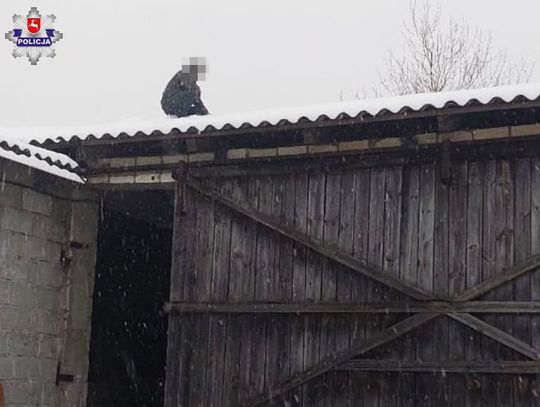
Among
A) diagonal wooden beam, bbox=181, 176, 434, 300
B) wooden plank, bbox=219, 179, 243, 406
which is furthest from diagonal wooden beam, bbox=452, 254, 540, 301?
wooden plank, bbox=219, 179, 243, 406

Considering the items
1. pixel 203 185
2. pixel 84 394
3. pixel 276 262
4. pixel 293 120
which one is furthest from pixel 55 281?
pixel 293 120

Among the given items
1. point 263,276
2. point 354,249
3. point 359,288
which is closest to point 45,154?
point 263,276

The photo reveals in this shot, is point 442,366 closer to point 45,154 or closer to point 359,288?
point 359,288

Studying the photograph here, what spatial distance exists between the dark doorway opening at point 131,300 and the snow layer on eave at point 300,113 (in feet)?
3.44

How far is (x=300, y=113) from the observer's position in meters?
7.47

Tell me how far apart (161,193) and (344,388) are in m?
3.18

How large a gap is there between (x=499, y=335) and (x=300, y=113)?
2576mm

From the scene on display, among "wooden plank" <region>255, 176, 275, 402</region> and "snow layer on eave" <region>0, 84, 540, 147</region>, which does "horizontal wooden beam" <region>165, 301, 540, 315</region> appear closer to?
"wooden plank" <region>255, 176, 275, 402</region>

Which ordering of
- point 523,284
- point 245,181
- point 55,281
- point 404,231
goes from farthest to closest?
point 55,281 < point 245,181 < point 404,231 < point 523,284

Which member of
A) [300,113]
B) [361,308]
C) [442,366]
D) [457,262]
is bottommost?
[442,366]

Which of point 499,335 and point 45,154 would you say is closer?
point 499,335

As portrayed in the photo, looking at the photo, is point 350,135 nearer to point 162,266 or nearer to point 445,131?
point 445,131

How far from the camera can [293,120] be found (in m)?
7.39

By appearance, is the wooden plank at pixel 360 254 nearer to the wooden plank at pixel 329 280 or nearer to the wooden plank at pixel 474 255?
the wooden plank at pixel 329 280
